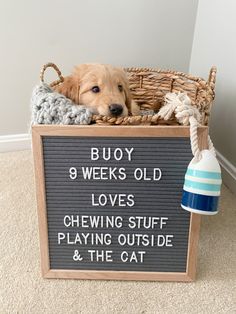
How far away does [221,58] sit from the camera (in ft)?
4.69

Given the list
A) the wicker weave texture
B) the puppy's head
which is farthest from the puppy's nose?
the wicker weave texture

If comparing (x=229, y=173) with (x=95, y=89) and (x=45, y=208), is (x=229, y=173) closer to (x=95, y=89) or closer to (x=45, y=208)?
(x=95, y=89)

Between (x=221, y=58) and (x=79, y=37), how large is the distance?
0.62 metres

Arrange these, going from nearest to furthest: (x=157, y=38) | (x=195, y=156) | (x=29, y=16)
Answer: (x=195, y=156) → (x=29, y=16) → (x=157, y=38)

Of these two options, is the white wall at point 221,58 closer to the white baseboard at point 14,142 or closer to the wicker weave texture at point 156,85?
the wicker weave texture at point 156,85

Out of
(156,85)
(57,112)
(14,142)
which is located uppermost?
(57,112)

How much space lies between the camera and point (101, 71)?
104 cm

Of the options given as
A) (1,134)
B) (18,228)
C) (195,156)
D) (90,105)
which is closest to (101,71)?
(90,105)

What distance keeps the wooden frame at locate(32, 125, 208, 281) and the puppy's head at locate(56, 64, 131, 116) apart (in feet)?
0.63

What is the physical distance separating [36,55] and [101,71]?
63 cm

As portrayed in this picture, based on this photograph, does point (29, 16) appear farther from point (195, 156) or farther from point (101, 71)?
point (195, 156)

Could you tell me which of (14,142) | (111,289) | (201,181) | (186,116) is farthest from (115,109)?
(14,142)

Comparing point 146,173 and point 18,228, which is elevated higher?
point 146,173

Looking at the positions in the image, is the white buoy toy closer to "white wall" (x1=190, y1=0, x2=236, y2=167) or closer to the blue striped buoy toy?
the blue striped buoy toy
